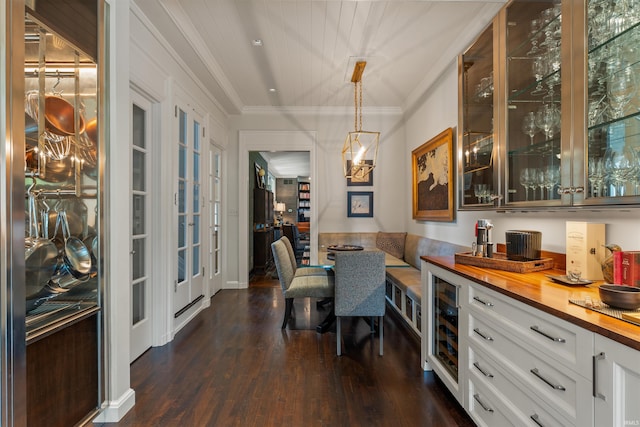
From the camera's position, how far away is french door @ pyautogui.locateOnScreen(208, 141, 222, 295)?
4.29m

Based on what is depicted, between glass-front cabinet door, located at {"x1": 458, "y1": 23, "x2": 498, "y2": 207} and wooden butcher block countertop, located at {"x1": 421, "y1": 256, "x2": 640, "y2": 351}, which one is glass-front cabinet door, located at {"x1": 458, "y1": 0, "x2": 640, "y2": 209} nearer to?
glass-front cabinet door, located at {"x1": 458, "y1": 23, "x2": 498, "y2": 207}

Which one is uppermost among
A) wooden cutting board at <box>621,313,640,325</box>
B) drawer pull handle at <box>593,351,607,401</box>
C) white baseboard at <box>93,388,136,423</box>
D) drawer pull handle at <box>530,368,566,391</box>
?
wooden cutting board at <box>621,313,640,325</box>

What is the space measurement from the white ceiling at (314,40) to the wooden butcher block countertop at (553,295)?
2.00 metres

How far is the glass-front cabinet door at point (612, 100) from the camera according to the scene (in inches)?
48.0

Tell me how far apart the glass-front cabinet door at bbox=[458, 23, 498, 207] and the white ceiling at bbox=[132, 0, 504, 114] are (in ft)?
1.64

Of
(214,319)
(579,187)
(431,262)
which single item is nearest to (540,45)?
(579,187)

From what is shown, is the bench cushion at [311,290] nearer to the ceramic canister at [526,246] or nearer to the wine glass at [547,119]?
the ceramic canister at [526,246]

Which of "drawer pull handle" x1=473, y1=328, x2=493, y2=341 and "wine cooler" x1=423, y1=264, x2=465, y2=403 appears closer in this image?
"drawer pull handle" x1=473, y1=328, x2=493, y2=341

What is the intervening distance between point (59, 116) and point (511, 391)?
2.38 m

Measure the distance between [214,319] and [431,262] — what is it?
8.36 ft

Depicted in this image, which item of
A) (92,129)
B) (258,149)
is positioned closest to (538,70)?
Answer: (92,129)

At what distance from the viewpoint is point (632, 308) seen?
103cm

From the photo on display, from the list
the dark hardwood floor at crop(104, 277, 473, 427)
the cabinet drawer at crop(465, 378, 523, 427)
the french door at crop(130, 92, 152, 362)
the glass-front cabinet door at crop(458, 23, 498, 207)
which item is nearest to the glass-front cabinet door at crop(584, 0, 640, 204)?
the glass-front cabinet door at crop(458, 23, 498, 207)

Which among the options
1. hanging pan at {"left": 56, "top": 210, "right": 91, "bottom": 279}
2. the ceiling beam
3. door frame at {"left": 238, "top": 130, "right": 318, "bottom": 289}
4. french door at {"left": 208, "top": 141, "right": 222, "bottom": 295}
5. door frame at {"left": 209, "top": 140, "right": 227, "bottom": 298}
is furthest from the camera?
door frame at {"left": 238, "top": 130, "right": 318, "bottom": 289}
